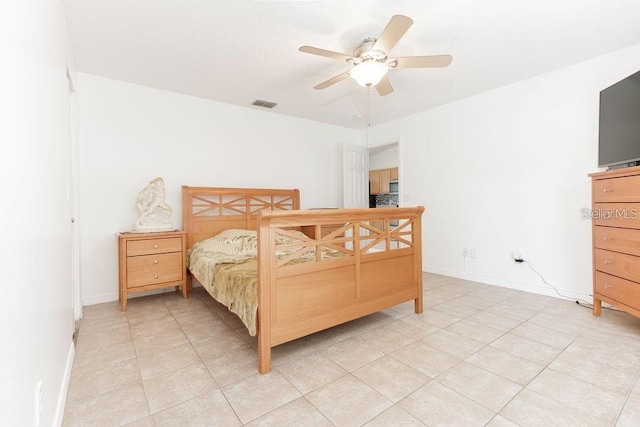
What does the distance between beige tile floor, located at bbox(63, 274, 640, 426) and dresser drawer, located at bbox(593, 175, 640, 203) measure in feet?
3.45

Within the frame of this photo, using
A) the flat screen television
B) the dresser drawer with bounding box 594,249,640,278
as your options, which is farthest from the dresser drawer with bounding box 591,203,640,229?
the flat screen television

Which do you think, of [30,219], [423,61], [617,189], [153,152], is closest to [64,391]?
[30,219]

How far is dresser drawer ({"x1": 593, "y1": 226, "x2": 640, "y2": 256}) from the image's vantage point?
2.18 meters

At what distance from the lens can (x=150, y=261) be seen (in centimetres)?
300

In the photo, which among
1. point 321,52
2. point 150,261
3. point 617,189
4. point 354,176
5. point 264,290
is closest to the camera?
point 264,290

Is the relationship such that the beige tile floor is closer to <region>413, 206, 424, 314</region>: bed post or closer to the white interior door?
<region>413, 206, 424, 314</region>: bed post

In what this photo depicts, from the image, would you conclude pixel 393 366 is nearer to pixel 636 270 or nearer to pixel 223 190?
pixel 636 270

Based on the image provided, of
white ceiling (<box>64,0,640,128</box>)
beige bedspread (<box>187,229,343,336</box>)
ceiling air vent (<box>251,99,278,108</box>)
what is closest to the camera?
beige bedspread (<box>187,229,343,336</box>)

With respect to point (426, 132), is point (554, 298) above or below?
below

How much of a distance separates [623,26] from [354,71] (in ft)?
7.23

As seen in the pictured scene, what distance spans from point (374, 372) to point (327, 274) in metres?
0.68

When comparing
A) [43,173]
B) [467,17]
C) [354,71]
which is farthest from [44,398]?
[467,17]

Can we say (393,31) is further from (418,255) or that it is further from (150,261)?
(150,261)

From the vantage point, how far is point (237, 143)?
13.4 feet
